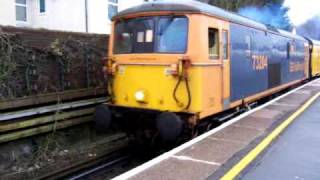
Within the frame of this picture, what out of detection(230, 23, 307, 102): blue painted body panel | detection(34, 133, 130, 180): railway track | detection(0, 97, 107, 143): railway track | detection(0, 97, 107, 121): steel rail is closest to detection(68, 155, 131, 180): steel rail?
detection(34, 133, 130, 180): railway track

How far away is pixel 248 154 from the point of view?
6.73m

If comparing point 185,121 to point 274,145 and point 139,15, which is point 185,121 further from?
point 139,15

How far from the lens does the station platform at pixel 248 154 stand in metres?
5.78

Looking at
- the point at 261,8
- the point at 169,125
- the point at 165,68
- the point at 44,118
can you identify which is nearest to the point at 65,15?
the point at 44,118

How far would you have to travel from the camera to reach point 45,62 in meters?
Answer: 9.22

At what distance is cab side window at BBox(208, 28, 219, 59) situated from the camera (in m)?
8.65

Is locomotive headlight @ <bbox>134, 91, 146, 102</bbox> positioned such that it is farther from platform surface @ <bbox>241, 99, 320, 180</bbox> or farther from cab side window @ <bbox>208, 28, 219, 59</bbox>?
platform surface @ <bbox>241, 99, 320, 180</bbox>

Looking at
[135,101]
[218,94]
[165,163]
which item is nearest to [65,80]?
[135,101]

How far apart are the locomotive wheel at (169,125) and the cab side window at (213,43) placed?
1497 millimetres

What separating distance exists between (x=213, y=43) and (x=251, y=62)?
255cm

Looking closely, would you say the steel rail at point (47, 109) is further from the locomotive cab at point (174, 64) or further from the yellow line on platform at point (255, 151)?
the yellow line on platform at point (255, 151)

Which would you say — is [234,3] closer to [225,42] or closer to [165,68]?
[225,42]

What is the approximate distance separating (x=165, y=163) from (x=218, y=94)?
10.4 feet

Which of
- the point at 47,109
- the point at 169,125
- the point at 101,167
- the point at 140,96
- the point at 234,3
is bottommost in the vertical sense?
the point at 101,167
